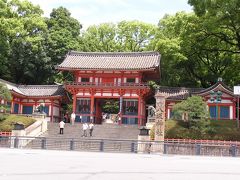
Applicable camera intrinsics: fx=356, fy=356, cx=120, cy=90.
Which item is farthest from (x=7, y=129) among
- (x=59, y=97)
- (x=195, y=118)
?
(x=195, y=118)

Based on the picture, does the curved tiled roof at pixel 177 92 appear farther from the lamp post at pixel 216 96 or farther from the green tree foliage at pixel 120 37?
the green tree foliage at pixel 120 37

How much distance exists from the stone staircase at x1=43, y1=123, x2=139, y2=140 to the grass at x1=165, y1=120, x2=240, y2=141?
129 inches

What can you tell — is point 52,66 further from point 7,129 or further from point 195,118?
point 195,118

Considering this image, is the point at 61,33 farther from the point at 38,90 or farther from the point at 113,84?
the point at 113,84

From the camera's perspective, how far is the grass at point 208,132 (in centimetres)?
2806

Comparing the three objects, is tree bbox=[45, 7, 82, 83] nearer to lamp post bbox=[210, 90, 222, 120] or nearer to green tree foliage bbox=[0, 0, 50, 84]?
green tree foliage bbox=[0, 0, 50, 84]

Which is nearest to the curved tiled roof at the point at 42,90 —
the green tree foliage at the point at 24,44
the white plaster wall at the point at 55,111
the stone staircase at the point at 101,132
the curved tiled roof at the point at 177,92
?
the white plaster wall at the point at 55,111

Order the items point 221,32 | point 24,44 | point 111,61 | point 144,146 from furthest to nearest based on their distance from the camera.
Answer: point 24,44
point 111,61
point 221,32
point 144,146

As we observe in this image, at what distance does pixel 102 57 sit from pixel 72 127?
38.2ft

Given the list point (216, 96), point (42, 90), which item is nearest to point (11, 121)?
point (42, 90)

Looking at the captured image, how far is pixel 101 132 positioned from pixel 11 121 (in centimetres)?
810

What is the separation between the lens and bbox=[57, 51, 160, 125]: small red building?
39.2m

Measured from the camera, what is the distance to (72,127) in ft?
114

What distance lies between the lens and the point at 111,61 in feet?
138
